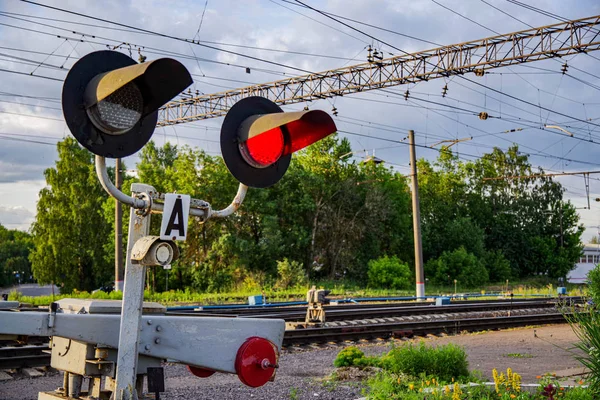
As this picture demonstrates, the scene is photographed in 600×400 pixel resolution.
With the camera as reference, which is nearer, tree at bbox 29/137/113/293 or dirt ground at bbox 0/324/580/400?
dirt ground at bbox 0/324/580/400

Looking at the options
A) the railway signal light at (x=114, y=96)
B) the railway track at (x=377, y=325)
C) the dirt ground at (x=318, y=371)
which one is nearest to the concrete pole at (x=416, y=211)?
the railway track at (x=377, y=325)

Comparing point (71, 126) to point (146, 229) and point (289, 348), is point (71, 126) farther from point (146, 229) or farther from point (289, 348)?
point (289, 348)

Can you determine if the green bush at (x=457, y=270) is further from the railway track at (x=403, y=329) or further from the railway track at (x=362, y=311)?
the railway track at (x=403, y=329)

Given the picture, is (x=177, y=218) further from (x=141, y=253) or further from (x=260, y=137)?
(x=260, y=137)

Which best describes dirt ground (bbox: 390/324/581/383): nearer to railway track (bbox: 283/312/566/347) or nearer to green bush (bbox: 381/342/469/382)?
railway track (bbox: 283/312/566/347)

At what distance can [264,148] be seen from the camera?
344 cm

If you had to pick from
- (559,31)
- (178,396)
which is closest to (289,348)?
(178,396)

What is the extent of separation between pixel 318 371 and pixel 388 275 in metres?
34.9

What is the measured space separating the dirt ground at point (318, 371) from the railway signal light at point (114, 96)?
445cm

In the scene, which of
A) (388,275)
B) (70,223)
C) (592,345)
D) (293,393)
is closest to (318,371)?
(293,393)

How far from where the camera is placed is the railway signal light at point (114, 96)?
8.96 feet

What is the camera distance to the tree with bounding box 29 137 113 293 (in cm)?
5572

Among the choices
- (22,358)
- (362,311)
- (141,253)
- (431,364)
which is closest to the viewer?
(141,253)

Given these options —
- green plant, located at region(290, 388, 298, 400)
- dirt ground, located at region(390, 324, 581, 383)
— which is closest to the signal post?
green plant, located at region(290, 388, 298, 400)
